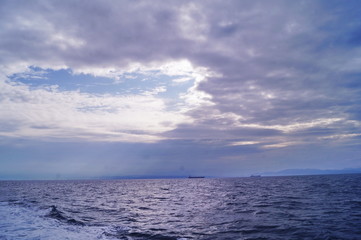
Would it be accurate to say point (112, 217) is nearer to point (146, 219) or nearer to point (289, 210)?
point (146, 219)

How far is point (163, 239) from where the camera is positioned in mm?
18141

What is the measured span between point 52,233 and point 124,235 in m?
6.08

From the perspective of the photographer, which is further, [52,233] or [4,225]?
[4,225]

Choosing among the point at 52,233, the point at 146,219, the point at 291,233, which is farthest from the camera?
the point at 146,219

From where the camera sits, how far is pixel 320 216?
23.3 metres

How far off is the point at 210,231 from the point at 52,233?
515 inches

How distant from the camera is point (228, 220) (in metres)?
23.8

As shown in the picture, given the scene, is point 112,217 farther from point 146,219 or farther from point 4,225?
point 4,225

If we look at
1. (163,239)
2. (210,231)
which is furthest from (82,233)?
(210,231)

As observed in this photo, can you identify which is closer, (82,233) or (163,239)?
(163,239)

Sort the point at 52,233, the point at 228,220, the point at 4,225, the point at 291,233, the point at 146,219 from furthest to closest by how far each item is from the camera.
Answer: the point at 146,219, the point at 228,220, the point at 4,225, the point at 52,233, the point at 291,233

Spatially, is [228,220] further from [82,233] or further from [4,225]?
[4,225]

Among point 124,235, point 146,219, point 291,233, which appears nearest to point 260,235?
point 291,233

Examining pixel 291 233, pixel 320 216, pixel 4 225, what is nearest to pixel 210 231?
pixel 291 233
